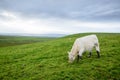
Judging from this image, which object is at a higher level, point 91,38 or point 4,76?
point 91,38

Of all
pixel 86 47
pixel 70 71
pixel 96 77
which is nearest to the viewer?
pixel 96 77

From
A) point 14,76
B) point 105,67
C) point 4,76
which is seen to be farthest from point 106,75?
point 4,76

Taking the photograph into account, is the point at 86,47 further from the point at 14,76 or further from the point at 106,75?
the point at 14,76

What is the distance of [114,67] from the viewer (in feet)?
39.7

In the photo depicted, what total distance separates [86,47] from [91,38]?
4.25ft

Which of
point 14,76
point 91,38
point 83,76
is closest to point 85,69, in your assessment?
point 83,76

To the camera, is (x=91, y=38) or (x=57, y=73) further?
(x=91, y=38)

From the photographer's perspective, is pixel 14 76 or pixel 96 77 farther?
pixel 14 76

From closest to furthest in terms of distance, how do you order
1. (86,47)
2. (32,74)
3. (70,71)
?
(70,71)
(32,74)
(86,47)

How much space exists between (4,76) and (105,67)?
9.88 metres

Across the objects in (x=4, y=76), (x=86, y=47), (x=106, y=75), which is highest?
(x=86, y=47)

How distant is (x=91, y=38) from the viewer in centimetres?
1500

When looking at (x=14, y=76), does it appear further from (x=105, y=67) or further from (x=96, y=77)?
(x=105, y=67)

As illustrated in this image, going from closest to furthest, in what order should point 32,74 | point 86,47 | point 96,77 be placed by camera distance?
point 96,77 < point 32,74 < point 86,47
